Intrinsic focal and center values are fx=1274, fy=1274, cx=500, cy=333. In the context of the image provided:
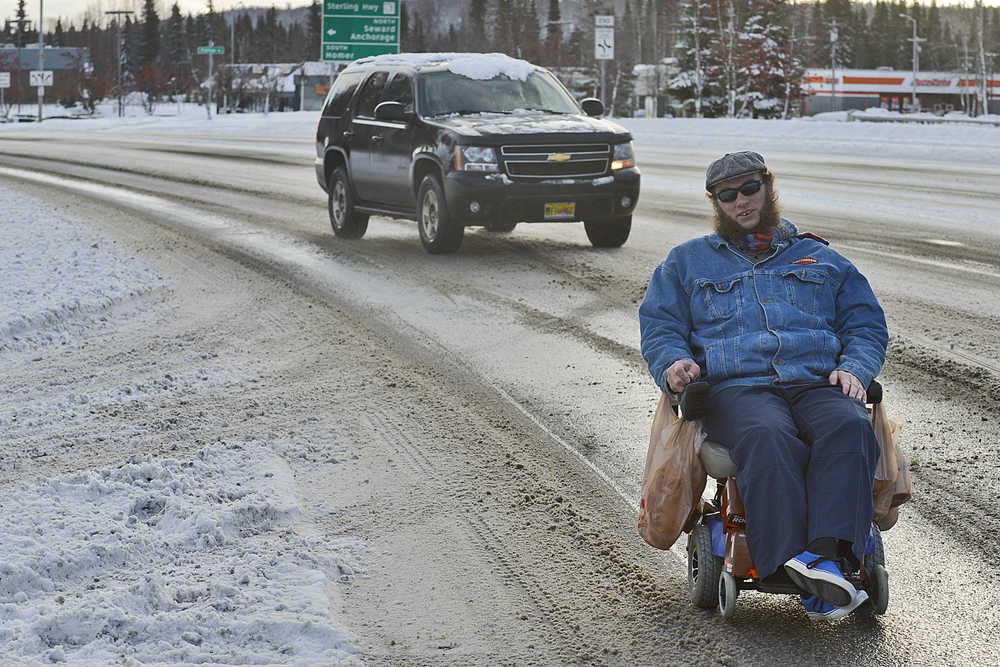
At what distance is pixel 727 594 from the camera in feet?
13.0

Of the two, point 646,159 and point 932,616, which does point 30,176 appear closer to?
point 646,159

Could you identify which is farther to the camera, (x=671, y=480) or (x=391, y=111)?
(x=391, y=111)

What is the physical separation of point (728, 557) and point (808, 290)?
995 millimetres

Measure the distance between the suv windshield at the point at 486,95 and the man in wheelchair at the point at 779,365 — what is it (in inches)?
343

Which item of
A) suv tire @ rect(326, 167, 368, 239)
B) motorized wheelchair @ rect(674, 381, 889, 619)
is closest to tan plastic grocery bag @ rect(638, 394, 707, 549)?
motorized wheelchair @ rect(674, 381, 889, 619)

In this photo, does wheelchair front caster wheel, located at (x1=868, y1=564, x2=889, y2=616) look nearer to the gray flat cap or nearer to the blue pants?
the blue pants

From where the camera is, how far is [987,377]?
727 cm

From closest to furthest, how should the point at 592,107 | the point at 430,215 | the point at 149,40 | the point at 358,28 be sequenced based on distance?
1. the point at 430,215
2. the point at 592,107
3. the point at 358,28
4. the point at 149,40

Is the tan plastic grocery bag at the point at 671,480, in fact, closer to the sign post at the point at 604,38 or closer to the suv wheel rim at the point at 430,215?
the suv wheel rim at the point at 430,215

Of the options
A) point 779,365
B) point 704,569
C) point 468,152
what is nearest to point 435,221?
point 468,152

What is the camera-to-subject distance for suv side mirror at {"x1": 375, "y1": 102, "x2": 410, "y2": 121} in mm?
12750

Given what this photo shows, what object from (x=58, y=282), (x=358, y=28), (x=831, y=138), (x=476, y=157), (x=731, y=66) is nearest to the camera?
(x=58, y=282)

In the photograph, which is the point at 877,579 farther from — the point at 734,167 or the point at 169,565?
the point at 169,565

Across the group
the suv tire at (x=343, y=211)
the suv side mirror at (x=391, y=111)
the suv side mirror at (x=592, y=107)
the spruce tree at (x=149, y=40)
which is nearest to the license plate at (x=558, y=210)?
the suv side mirror at (x=592, y=107)
